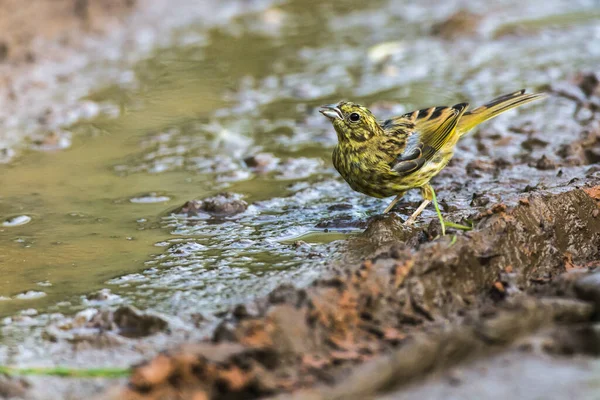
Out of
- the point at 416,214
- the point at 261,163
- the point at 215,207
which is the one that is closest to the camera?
the point at 416,214

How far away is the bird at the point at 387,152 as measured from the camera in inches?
198

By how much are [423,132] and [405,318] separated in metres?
2.46

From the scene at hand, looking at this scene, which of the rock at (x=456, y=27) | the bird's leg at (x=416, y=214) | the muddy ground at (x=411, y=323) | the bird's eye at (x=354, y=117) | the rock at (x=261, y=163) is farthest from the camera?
the rock at (x=456, y=27)

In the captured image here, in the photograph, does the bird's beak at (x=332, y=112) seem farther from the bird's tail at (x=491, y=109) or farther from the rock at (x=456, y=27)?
the rock at (x=456, y=27)

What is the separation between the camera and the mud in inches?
105

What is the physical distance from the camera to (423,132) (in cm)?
547

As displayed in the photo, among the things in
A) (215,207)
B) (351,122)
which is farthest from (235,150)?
(351,122)

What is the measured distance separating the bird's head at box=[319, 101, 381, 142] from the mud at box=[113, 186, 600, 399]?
1.39 m

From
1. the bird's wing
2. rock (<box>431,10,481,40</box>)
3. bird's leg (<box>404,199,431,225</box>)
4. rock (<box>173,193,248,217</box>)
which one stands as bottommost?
bird's leg (<box>404,199,431,225</box>)

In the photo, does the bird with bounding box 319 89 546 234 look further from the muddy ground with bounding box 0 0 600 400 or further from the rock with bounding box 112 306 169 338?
the rock with bounding box 112 306 169 338

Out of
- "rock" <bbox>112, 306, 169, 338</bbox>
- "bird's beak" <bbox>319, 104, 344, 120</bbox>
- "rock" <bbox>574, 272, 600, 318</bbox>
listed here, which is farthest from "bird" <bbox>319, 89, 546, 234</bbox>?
"rock" <bbox>112, 306, 169, 338</bbox>

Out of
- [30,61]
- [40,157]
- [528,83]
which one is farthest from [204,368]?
[30,61]

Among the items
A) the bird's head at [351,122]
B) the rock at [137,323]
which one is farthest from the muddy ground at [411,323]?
the bird's head at [351,122]

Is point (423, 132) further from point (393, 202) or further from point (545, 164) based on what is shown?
point (545, 164)
